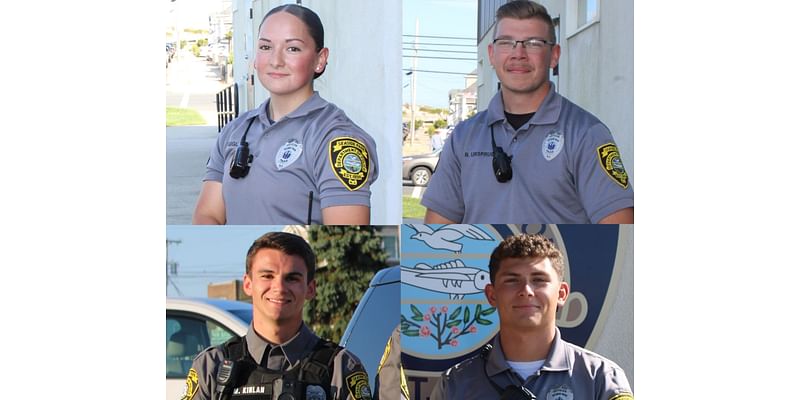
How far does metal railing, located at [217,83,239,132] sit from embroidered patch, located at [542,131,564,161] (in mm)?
1478

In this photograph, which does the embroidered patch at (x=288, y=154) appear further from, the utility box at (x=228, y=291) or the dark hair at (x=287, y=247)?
the utility box at (x=228, y=291)

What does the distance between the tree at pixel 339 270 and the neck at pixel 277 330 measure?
0.07 m

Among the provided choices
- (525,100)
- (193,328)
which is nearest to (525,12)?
(525,100)

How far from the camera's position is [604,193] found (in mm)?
5398

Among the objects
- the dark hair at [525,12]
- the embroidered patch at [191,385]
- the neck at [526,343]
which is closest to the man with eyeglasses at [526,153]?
the dark hair at [525,12]

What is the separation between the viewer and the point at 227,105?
17.6 ft

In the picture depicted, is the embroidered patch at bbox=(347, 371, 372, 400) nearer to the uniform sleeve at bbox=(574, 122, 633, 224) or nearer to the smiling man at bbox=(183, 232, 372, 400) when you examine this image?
the smiling man at bbox=(183, 232, 372, 400)

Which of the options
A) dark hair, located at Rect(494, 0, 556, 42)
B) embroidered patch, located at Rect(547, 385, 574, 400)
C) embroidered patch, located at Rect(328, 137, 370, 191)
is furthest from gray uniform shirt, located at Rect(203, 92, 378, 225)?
embroidered patch, located at Rect(547, 385, 574, 400)

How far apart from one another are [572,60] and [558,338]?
133cm

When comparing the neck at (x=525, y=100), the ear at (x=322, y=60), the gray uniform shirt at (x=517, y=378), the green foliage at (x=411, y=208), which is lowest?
→ the gray uniform shirt at (x=517, y=378)

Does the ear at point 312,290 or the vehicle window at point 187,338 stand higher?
the ear at point 312,290

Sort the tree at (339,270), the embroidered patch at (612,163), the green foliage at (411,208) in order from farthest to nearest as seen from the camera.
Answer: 1. the embroidered patch at (612,163)
2. the green foliage at (411,208)
3. the tree at (339,270)

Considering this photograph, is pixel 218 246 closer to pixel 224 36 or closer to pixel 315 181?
pixel 315 181

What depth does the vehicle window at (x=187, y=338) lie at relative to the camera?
531 cm
